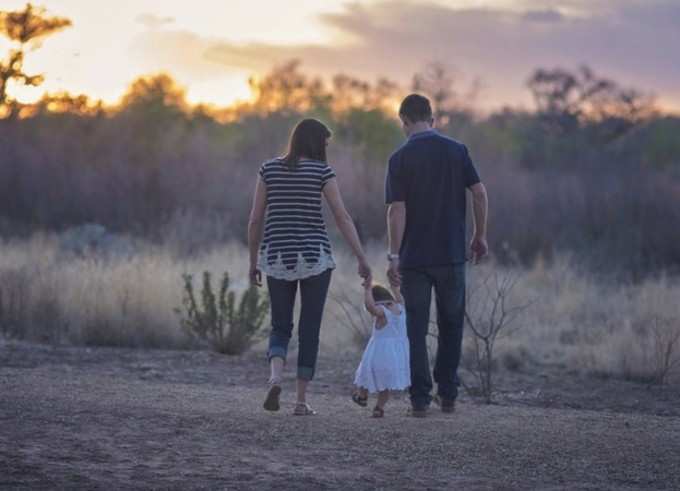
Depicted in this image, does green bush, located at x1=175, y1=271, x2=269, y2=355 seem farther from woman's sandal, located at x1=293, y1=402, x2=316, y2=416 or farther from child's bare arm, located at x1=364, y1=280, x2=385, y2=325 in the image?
child's bare arm, located at x1=364, y1=280, x2=385, y2=325

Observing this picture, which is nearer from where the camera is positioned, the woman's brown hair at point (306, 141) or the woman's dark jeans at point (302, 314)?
the woman's brown hair at point (306, 141)

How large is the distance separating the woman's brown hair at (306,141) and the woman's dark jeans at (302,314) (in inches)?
29.0

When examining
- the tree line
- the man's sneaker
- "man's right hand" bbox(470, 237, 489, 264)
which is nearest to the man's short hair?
"man's right hand" bbox(470, 237, 489, 264)

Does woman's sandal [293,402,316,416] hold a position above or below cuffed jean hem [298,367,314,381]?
below

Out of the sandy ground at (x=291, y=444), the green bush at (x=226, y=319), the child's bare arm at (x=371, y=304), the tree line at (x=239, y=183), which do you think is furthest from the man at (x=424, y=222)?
the tree line at (x=239, y=183)

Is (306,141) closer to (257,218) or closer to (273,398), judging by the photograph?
(257,218)

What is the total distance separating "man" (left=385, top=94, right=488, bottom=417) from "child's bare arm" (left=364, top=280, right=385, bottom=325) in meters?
0.23

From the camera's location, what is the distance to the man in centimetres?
874

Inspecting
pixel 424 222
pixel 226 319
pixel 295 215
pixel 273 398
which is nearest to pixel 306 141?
pixel 295 215

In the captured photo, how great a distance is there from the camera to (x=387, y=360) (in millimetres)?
8727

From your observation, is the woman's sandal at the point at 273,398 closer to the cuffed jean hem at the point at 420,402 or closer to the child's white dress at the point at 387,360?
the child's white dress at the point at 387,360

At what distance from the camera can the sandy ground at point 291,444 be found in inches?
266

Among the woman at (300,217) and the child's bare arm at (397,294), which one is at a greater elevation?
the woman at (300,217)

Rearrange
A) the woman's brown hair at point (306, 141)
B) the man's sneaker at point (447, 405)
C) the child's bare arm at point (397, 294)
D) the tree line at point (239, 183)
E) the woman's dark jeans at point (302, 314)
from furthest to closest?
the tree line at point (239, 183)
the man's sneaker at point (447, 405)
the child's bare arm at point (397, 294)
the woman's dark jeans at point (302, 314)
the woman's brown hair at point (306, 141)
